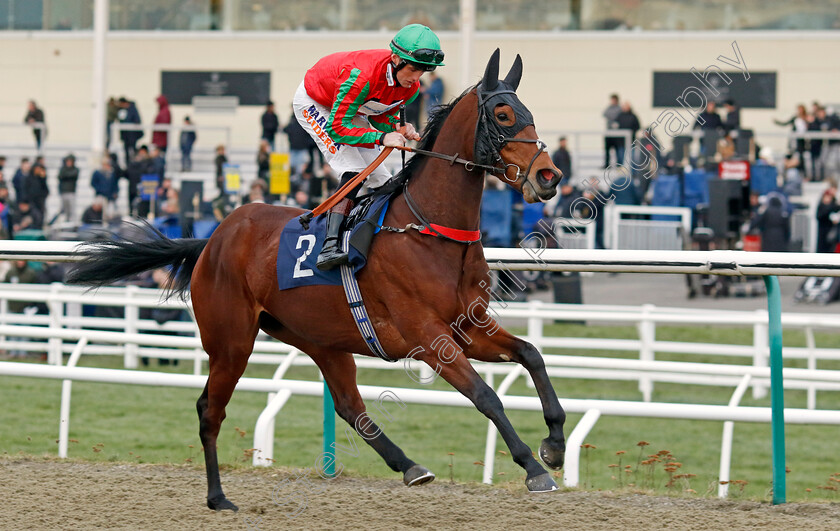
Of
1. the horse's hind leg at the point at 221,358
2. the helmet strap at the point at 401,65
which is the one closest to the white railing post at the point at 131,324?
the horse's hind leg at the point at 221,358

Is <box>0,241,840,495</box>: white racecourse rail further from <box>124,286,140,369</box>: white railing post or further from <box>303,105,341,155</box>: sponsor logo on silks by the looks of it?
<box>124,286,140,369</box>: white railing post

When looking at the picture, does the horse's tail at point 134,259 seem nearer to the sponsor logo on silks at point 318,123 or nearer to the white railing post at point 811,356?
the sponsor logo on silks at point 318,123

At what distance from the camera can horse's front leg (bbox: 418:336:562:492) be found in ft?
11.9

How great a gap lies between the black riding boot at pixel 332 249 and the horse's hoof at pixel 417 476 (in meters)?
0.83

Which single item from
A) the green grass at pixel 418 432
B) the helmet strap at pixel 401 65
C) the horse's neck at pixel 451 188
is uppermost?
the helmet strap at pixel 401 65

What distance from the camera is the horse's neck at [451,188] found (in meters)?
4.01

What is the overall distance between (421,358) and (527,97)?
18.4m

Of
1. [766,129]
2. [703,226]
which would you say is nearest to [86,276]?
[703,226]

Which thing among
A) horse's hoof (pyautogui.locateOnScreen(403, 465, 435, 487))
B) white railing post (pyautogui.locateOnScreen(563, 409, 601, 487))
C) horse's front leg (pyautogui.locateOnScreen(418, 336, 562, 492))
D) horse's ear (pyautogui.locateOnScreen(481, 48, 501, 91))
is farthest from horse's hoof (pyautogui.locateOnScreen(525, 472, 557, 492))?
horse's ear (pyautogui.locateOnScreen(481, 48, 501, 91))

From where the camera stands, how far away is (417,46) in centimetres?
407

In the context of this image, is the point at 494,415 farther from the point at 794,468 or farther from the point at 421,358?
the point at 794,468

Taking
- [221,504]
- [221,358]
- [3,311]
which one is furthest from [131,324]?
[221,504]

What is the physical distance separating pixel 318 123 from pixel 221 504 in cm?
159

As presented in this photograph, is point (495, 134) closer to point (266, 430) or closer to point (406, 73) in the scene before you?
point (406, 73)
